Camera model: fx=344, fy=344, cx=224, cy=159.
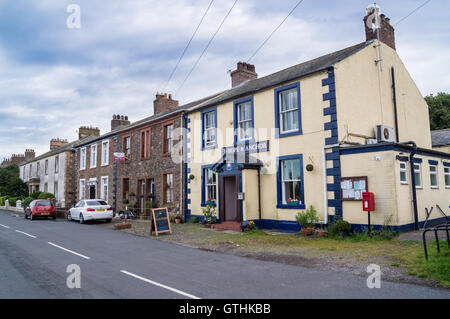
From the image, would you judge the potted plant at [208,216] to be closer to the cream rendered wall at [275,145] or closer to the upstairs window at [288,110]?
the cream rendered wall at [275,145]

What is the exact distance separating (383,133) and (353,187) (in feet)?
12.0

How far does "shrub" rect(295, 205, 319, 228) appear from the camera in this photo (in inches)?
510

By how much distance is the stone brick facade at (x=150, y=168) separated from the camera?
20.6 m

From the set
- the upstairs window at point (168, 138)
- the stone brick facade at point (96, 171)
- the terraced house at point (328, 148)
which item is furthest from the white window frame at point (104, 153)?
the terraced house at point (328, 148)

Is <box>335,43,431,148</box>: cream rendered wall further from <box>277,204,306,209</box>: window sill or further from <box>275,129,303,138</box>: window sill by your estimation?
<box>277,204,306,209</box>: window sill

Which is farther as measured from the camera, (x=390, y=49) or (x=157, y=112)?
(x=157, y=112)

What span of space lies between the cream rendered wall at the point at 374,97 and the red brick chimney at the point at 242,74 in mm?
8755

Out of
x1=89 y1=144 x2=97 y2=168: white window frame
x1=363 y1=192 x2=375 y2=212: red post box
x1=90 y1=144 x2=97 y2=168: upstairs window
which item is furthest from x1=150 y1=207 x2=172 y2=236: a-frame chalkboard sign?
x1=90 y1=144 x2=97 y2=168: upstairs window

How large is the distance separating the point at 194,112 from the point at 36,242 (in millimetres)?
10687

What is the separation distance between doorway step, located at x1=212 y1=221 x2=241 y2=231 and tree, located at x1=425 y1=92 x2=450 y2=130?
30.0m

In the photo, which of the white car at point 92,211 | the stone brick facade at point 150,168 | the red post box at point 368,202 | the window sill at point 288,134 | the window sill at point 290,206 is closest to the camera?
the red post box at point 368,202

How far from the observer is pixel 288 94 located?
1505cm
